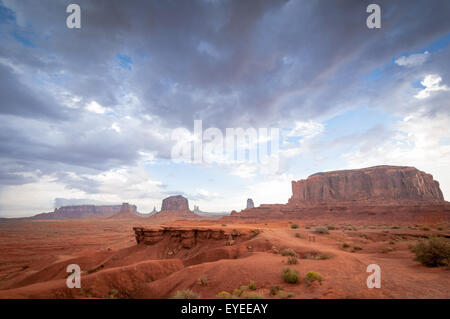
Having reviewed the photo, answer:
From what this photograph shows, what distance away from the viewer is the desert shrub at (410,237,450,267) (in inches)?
409

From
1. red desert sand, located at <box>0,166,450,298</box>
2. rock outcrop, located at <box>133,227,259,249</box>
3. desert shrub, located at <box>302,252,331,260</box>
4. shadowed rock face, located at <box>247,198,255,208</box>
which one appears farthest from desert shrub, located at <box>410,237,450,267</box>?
shadowed rock face, located at <box>247,198,255,208</box>

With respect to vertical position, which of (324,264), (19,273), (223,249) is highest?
(324,264)

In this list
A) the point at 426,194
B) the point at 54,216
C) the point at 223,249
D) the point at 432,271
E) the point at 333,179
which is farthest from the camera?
the point at 54,216

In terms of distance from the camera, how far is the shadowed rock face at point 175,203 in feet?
527

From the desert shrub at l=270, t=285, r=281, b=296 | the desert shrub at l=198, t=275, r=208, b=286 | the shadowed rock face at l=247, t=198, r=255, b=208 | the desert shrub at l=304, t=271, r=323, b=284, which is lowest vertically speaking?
the shadowed rock face at l=247, t=198, r=255, b=208

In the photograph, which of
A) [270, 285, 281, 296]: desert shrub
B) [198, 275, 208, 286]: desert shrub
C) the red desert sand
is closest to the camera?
[270, 285, 281, 296]: desert shrub

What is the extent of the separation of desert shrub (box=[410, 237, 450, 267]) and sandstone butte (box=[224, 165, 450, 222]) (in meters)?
47.9

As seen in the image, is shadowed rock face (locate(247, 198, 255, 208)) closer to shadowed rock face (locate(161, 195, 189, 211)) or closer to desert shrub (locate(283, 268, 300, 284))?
shadowed rock face (locate(161, 195, 189, 211))
